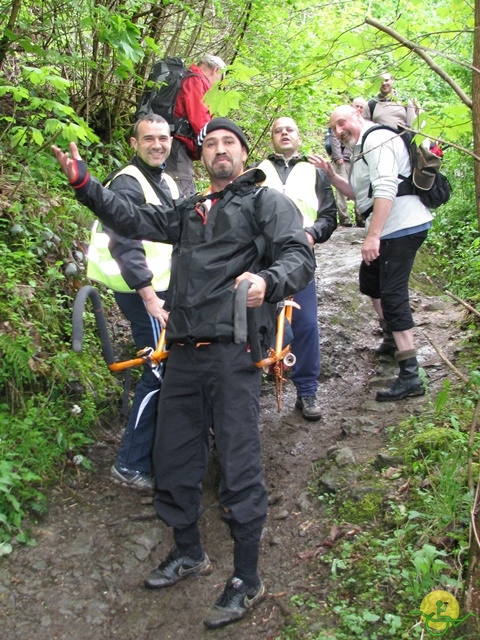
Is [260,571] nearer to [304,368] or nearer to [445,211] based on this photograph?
[304,368]

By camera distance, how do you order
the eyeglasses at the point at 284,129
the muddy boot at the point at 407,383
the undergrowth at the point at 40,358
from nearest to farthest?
1. the undergrowth at the point at 40,358
2. the muddy boot at the point at 407,383
3. the eyeglasses at the point at 284,129

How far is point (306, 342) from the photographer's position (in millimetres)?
5117

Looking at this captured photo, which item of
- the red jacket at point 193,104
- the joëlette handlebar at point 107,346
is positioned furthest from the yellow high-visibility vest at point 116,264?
the red jacket at point 193,104

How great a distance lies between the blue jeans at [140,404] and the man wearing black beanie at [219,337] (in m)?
0.85

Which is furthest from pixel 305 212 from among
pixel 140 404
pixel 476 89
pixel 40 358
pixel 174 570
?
pixel 174 570

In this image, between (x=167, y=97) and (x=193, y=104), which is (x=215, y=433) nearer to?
(x=193, y=104)

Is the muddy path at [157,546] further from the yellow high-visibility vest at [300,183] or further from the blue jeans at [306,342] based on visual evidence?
the yellow high-visibility vest at [300,183]

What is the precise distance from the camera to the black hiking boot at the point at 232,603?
3182mm

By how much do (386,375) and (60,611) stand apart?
3587mm

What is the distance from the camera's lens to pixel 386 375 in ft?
19.0

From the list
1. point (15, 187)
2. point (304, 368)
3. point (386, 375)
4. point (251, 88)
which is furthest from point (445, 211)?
point (15, 187)

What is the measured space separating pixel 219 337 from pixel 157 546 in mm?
1625

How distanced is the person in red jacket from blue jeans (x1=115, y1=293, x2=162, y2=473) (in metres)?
1.65

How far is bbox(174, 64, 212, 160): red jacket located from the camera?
18.3ft
